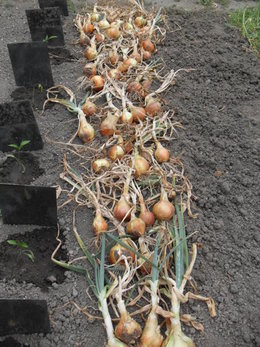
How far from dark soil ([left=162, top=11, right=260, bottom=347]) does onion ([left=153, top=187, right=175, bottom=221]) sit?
0.40 feet

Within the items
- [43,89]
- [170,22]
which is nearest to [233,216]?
[43,89]

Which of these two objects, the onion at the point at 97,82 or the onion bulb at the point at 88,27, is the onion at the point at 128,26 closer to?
the onion bulb at the point at 88,27

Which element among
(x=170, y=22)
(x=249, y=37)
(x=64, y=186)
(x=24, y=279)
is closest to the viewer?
(x=24, y=279)

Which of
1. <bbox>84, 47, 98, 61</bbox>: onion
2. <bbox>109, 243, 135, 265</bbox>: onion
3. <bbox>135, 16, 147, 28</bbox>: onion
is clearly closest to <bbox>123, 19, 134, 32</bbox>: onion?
<bbox>135, 16, 147, 28</bbox>: onion

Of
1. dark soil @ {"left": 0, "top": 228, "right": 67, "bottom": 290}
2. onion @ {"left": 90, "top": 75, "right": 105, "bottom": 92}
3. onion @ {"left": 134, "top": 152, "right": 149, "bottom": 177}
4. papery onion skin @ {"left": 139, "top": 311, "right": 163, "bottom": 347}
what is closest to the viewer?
papery onion skin @ {"left": 139, "top": 311, "right": 163, "bottom": 347}

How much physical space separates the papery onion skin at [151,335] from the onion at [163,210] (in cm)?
50

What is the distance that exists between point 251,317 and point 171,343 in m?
0.36

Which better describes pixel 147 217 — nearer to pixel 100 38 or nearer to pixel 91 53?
pixel 91 53

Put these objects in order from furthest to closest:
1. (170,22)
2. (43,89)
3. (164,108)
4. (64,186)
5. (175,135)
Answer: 1. (170,22)
2. (43,89)
3. (164,108)
4. (175,135)
5. (64,186)

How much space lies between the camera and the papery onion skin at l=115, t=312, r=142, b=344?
1395 mm

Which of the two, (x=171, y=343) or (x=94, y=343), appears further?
(x=94, y=343)

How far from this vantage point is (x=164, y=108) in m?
2.65

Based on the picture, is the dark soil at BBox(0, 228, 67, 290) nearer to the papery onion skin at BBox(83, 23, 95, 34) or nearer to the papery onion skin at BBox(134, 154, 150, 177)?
the papery onion skin at BBox(134, 154, 150, 177)

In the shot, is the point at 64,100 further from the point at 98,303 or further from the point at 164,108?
Answer: the point at 98,303
